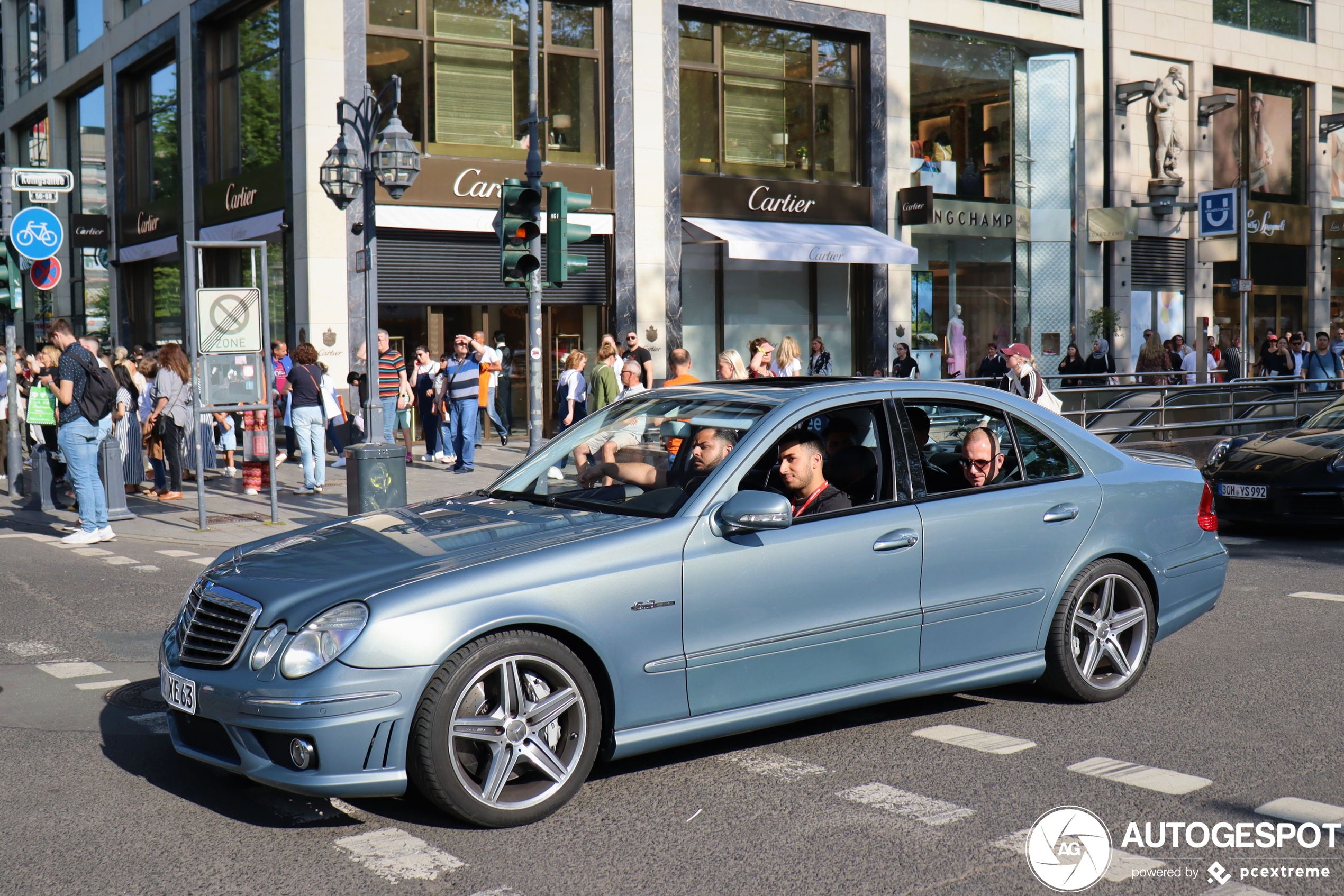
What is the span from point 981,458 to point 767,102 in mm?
20104

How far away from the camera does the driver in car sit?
495 centimetres

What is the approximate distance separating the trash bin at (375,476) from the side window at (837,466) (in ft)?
20.5

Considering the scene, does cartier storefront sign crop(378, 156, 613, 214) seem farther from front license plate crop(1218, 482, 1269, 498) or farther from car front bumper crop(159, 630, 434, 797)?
car front bumper crop(159, 630, 434, 797)

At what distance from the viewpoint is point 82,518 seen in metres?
11.5

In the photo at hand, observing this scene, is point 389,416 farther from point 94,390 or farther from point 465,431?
point 94,390

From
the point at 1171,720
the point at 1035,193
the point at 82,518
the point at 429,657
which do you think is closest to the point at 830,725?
the point at 1171,720

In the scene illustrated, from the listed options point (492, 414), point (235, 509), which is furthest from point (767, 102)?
point (235, 509)

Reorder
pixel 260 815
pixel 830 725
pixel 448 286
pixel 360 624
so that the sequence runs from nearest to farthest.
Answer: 1. pixel 360 624
2. pixel 260 815
3. pixel 830 725
4. pixel 448 286

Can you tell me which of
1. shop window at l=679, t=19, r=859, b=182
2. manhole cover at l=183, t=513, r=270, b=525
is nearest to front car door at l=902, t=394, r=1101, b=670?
manhole cover at l=183, t=513, r=270, b=525

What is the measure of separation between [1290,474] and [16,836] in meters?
10.2

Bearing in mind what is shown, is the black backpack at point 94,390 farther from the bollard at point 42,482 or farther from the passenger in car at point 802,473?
the passenger in car at point 802,473

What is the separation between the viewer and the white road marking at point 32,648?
6949 mm

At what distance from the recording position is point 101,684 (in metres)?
6.30

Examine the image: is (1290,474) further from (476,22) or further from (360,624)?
(476,22)
